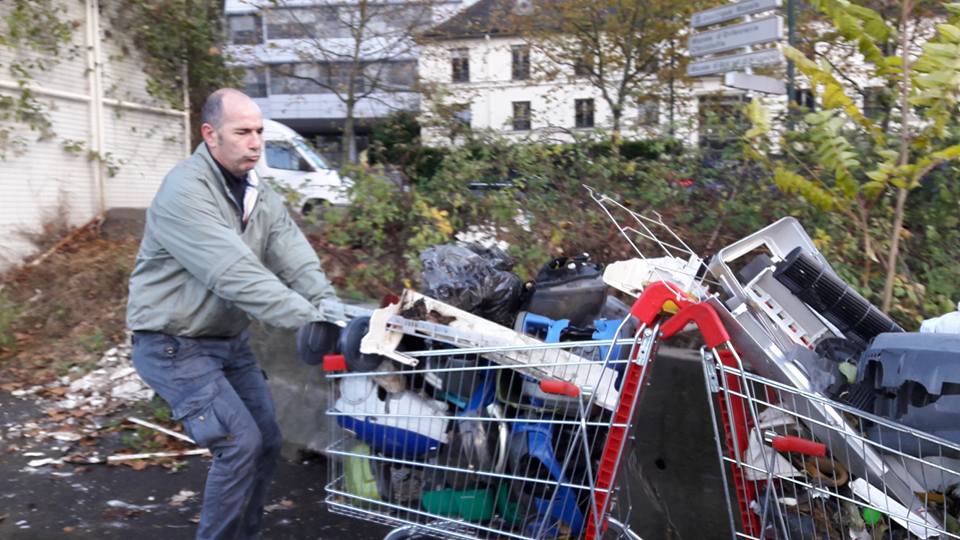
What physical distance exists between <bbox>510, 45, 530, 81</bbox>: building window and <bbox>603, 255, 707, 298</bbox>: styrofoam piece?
10807 millimetres

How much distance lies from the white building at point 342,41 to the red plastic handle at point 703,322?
9162 millimetres

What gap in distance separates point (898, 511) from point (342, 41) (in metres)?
11.6

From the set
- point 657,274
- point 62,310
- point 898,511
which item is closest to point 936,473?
point 898,511

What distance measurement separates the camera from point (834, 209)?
4328 mm

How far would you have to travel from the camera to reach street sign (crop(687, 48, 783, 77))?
18.7ft

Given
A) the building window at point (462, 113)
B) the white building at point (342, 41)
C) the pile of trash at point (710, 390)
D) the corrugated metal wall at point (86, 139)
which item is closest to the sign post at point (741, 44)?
the building window at point (462, 113)

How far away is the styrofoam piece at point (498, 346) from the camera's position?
2.75 m

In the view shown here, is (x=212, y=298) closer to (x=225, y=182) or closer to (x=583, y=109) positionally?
(x=225, y=182)

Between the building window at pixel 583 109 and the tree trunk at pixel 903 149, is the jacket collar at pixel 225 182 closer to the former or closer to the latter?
the tree trunk at pixel 903 149

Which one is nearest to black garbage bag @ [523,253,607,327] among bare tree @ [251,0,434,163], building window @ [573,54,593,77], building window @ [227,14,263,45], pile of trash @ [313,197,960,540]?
pile of trash @ [313,197,960,540]

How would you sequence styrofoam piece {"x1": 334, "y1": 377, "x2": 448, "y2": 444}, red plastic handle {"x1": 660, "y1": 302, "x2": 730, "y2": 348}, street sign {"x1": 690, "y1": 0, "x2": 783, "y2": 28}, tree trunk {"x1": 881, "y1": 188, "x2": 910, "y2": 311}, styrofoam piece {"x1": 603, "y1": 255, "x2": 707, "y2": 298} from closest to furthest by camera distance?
red plastic handle {"x1": 660, "y1": 302, "x2": 730, "y2": 348}
styrofoam piece {"x1": 603, "y1": 255, "x2": 707, "y2": 298}
styrofoam piece {"x1": 334, "y1": 377, "x2": 448, "y2": 444}
tree trunk {"x1": 881, "y1": 188, "x2": 910, "y2": 311}
street sign {"x1": 690, "y1": 0, "x2": 783, "y2": 28}

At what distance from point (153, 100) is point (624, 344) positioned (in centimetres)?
946

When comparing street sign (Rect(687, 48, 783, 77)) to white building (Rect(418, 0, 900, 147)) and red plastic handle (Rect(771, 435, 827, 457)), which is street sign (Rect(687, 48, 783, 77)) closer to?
white building (Rect(418, 0, 900, 147))

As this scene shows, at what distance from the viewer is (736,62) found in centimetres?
603
